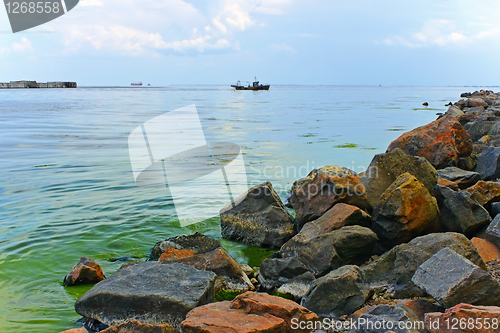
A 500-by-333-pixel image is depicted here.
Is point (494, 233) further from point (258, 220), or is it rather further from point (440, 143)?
point (440, 143)

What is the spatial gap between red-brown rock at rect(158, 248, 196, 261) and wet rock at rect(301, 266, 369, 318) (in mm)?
1881

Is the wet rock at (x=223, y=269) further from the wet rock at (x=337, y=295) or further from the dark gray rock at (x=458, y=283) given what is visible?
the dark gray rock at (x=458, y=283)

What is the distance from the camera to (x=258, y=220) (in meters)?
6.82

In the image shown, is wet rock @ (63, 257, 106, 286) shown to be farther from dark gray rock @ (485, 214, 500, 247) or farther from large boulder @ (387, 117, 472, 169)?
large boulder @ (387, 117, 472, 169)

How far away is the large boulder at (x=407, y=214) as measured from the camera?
5562mm

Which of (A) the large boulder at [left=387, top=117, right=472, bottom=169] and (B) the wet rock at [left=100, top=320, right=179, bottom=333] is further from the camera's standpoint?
(A) the large boulder at [left=387, top=117, right=472, bottom=169]

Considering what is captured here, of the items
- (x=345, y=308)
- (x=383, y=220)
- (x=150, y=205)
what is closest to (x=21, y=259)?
(x=150, y=205)

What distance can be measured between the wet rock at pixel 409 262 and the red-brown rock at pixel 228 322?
4.92 feet

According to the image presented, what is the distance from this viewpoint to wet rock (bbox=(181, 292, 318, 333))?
11.7ft

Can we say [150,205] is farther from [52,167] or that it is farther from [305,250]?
[52,167]

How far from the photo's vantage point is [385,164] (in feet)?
22.5

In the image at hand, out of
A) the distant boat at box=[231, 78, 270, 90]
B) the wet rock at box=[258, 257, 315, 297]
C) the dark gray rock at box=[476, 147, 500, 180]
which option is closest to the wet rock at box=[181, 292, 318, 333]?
the wet rock at box=[258, 257, 315, 297]

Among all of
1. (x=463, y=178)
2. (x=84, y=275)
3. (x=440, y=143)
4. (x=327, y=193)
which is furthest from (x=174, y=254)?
(x=440, y=143)

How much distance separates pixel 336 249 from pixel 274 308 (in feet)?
5.59
